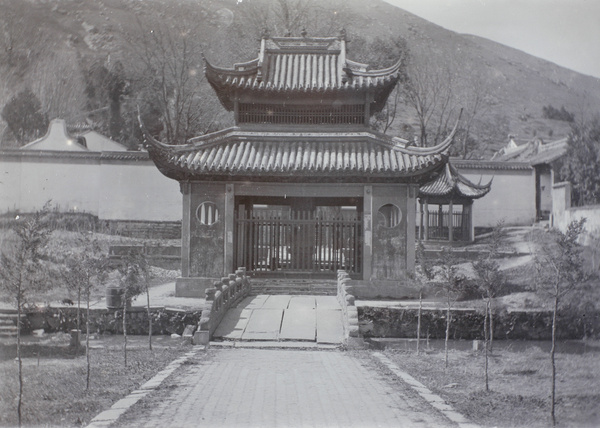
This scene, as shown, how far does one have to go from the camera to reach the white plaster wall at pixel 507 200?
29.5m

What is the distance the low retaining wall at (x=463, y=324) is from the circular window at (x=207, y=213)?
5.78m

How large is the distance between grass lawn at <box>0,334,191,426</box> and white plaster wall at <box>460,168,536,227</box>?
71.1ft

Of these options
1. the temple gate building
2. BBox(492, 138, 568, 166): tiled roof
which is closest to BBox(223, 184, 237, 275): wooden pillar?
the temple gate building

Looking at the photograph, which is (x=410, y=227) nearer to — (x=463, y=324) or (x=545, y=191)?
(x=463, y=324)

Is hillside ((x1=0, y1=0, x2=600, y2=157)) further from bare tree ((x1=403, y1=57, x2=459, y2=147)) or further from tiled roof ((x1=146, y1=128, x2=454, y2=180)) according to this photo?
tiled roof ((x1=146, y1=128, x2=454, y2=180))

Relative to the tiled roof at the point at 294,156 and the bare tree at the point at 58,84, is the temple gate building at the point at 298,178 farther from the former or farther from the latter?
the bare tree at the point at 58,84

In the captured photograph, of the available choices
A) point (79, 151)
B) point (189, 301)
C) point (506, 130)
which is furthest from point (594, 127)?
point (506, 130)

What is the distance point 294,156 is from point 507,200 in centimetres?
1745

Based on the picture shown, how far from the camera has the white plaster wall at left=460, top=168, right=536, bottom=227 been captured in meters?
29.5

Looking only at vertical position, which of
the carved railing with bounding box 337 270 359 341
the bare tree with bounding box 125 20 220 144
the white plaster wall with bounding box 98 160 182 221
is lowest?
the carved railing with bounding box 337 270 359 341

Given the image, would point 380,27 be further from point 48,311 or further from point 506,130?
point 506,130

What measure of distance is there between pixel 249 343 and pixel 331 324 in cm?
219

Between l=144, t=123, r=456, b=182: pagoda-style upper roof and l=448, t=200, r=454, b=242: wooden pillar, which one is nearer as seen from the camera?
l=144, t=123, r=456, b=182: pagoda-style upper roof

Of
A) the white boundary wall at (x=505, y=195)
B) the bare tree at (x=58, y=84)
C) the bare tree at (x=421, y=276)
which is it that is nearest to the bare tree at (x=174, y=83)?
the bare tree at (x=58, y=84)
